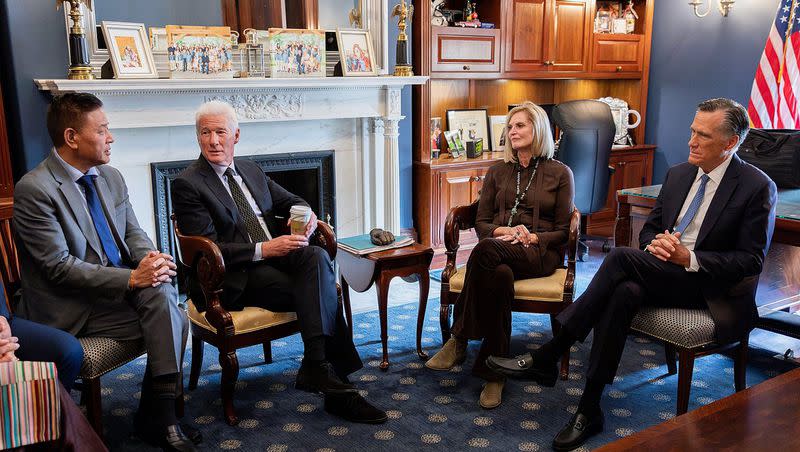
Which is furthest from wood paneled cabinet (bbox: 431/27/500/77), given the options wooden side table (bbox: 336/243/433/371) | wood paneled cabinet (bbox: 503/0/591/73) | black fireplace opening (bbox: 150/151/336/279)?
wooden side table (bbox: 336/243/433/371)

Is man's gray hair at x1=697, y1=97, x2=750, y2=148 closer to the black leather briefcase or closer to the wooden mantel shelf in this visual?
the black leather briefcase

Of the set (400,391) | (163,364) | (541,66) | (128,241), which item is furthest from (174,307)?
(541,66)

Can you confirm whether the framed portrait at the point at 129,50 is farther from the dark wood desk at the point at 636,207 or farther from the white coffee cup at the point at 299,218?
the dark wood desk at the point at 636,207

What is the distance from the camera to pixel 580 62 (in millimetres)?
5289

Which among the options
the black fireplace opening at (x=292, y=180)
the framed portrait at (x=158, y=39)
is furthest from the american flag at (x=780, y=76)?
the framed portrait at (x=158, y=39)

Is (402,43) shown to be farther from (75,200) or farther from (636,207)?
(75,200)

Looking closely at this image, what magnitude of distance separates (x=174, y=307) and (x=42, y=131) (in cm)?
151

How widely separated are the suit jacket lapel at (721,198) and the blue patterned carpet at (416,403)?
708mm

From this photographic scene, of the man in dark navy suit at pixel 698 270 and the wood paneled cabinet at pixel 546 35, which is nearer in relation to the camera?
the man in dark navy suit at pixel 698 270

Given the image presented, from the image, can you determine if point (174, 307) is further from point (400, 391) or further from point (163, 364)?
point (400, 391)

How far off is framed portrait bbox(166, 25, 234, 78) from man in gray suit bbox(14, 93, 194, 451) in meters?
1.23

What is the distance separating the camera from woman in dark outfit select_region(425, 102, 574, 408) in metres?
2.71

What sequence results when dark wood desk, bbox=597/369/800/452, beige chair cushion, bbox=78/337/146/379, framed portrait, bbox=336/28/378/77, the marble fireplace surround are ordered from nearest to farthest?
dark wood desk, bbox=597/369/800/452 → beige chair cushion, bbox=78/337/146/379 → the marble fireplace surround → framed portrait, bbox=336/28/378/77

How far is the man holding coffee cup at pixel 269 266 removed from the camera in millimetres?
2553
